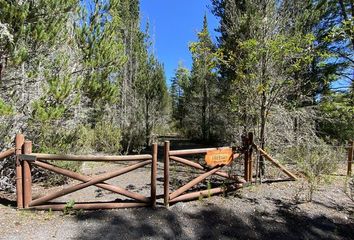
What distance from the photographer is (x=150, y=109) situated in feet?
60.4

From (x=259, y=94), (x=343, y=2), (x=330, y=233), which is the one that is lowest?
(x=330, y=233)

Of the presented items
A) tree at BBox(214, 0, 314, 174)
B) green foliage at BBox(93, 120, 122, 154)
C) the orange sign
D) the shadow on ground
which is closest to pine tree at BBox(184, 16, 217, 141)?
green foliage at BBox(93, 120, 122, 154)

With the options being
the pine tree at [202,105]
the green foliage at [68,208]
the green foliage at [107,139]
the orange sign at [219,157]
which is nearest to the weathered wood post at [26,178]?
the green foliage at [68,208]

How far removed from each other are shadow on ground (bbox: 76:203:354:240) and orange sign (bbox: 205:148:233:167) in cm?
95

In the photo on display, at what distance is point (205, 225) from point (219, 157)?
68.0 inches

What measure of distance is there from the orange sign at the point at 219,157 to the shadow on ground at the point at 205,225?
3.10ft

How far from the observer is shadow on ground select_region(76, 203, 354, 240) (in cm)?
494

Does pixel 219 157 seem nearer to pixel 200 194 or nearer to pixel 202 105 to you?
pixel 200 194

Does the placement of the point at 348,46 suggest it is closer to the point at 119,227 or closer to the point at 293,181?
the point at 293,181

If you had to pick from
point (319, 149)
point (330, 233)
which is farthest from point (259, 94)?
point (330, 233)

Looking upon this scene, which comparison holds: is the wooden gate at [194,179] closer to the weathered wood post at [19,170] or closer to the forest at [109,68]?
the forest at [109,68]

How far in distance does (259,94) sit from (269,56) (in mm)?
955

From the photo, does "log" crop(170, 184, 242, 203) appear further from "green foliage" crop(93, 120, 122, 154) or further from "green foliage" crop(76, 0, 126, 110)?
"green foliage" crop(93, 120, 122, 154)

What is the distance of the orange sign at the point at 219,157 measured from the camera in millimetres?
6605
